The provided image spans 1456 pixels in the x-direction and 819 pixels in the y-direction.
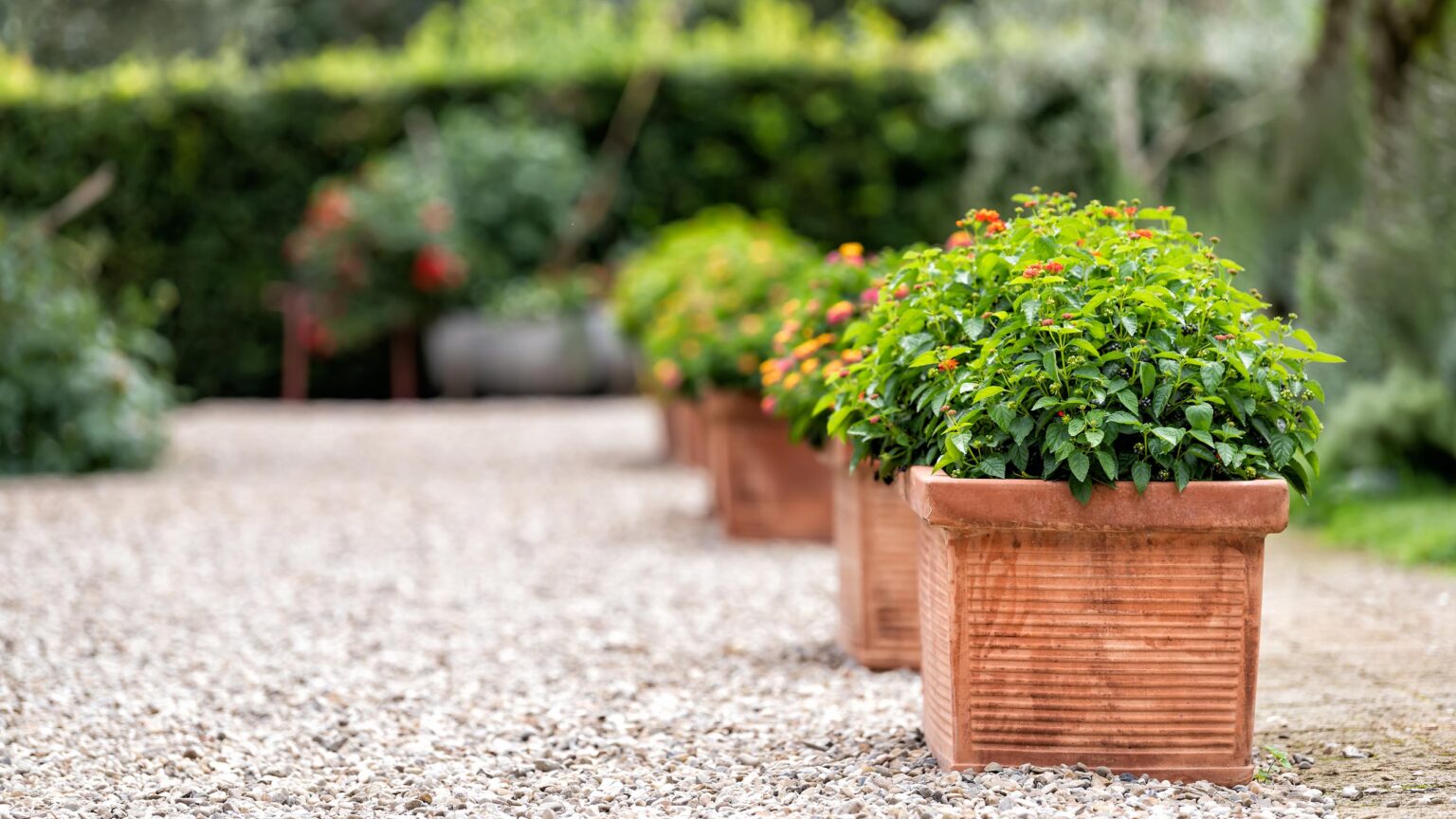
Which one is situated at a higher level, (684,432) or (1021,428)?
(1021,428)

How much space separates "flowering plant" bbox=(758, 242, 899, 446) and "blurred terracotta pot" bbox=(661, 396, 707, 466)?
3132mm

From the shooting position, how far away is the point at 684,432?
330 inches

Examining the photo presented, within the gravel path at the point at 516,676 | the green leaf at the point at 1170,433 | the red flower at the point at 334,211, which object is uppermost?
the red flower at the point at 334,211

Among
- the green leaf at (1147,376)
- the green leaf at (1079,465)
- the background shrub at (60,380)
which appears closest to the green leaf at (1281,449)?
the green leaf at (1147,376)

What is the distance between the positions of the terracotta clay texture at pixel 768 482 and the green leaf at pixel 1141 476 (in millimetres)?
3221

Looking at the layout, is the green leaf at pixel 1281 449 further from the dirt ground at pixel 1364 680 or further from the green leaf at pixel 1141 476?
the dirt ground at pixel 1364 680

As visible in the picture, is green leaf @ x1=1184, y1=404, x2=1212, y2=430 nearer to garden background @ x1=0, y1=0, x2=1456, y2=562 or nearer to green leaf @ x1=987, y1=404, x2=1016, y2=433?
green leaf @ x1=987, y1=404, x2=1016, y2=433

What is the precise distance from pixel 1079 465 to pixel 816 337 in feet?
6.03

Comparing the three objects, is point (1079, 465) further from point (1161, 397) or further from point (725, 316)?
point (725, 316)

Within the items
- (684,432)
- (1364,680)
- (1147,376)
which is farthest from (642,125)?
(1147,376)

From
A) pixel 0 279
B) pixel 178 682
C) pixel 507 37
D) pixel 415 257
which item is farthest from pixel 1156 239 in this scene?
pixel 507 37

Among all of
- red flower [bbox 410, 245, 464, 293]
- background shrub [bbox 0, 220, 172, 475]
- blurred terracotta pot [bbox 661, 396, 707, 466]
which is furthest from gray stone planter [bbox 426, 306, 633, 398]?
background shrub [bbox 0, 220, 172, 475]

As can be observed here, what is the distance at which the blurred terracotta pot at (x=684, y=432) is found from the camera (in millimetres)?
7848

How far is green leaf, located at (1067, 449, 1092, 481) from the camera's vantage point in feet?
7.98
